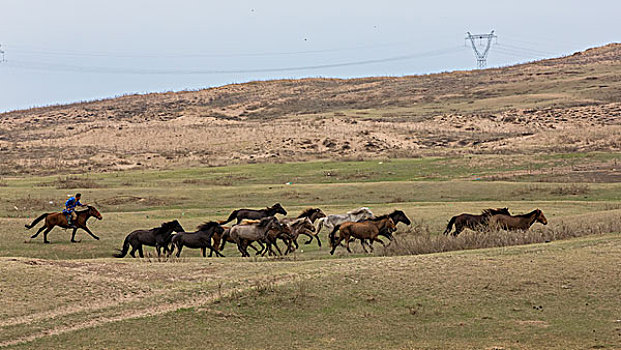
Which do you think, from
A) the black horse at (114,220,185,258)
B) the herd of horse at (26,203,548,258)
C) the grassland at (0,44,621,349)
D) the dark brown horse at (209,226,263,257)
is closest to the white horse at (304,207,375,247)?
the herd of horse at (26,203,548,258)

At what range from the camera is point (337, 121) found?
7994cm

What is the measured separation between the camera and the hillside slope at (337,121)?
62531 mm

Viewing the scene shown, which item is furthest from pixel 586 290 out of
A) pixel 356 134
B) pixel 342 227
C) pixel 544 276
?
pixel 356 134

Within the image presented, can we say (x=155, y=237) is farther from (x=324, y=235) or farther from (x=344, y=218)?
(x=324, y=235)

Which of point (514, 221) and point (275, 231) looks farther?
point (514, 221)

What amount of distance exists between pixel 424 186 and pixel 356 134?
33.5 metres

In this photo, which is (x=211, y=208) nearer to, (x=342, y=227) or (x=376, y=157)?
(x=342, y=227)

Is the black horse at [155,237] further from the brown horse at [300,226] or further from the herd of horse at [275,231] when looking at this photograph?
the brown horse at [300,226]

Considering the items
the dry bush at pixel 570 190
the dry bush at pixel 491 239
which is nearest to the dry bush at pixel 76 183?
the dry bush at pixel 570 190

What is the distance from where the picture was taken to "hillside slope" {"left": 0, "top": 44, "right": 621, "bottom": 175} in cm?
6253

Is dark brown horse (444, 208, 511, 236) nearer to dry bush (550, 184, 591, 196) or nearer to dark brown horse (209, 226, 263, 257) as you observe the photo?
dark brown horse (209, 226, 263, 257)

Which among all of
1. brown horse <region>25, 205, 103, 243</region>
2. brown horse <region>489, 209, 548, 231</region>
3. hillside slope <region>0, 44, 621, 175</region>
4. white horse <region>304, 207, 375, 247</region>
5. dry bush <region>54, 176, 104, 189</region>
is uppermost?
hillside slope <region>0, 44, 621, 175</region>

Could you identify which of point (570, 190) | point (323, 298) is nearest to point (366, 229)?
point (323, 298)

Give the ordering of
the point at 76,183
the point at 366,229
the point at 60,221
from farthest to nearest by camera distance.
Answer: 1. the point at 76,183
2. the point at 60,221
3. the point at 366,229
